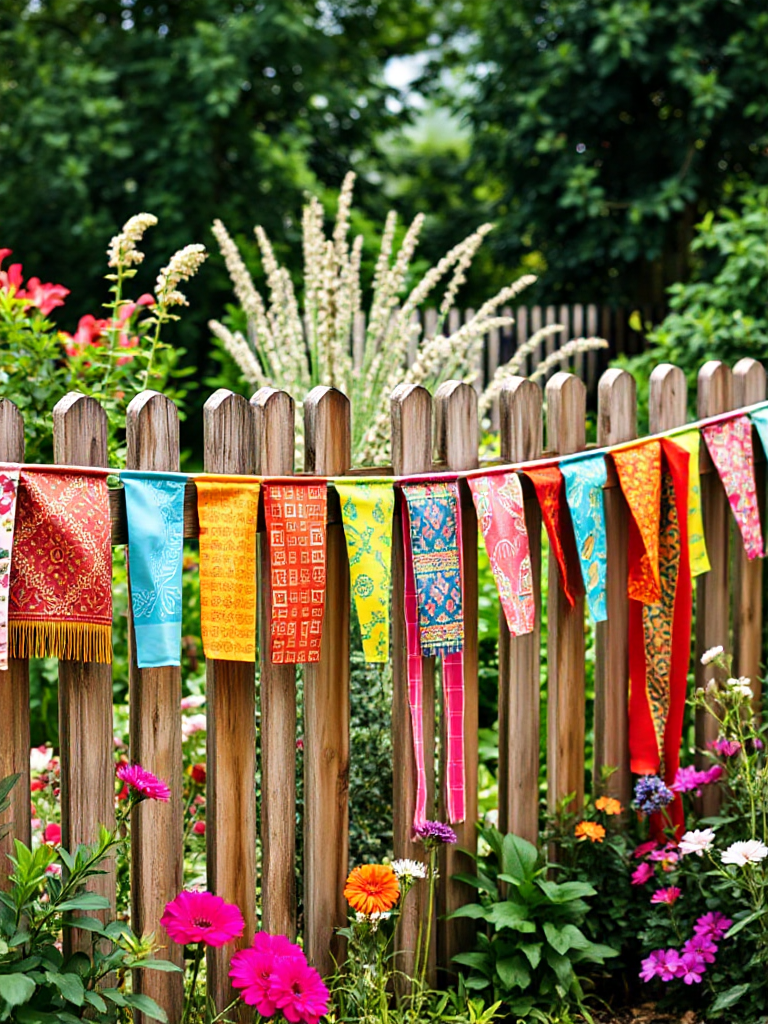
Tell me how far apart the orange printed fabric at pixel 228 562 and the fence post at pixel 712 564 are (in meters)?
1.55

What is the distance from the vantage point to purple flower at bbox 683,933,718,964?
2.52 metres

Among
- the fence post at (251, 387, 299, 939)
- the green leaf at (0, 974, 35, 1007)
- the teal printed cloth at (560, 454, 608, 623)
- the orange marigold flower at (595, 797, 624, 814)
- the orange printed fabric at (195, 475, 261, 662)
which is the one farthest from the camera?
the orange marigold flower at (595, 797, 624, 814)

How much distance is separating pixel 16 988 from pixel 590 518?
1.60 m

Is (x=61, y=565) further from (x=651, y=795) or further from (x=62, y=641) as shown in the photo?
(x=651, y=795)

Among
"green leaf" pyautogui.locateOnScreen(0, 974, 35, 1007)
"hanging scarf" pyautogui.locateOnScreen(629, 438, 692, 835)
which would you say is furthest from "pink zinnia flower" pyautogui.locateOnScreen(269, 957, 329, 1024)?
"hanging scarf" pyautogui.locateOnScreen(629, 438, 692, 835)

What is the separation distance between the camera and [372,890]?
2225 millimetres

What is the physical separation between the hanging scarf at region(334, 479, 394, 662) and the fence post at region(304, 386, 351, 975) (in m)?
0.07

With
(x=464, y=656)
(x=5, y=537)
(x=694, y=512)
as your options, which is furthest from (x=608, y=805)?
(x=5, y=537)

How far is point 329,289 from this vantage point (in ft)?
11.9

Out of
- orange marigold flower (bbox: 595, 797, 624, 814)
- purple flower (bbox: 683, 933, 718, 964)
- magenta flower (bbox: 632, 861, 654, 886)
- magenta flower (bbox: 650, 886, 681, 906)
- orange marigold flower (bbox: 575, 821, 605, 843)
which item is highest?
orange marigold flower (bbox: 595, 797, 624, 814)

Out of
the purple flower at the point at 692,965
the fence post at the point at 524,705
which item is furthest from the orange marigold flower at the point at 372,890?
the purple flower at the point at 692,965

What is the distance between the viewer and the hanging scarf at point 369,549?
228cm

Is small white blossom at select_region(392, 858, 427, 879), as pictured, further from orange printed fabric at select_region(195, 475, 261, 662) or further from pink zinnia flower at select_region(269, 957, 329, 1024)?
orange printed fabric at select_region(195, 475, 261, 662)

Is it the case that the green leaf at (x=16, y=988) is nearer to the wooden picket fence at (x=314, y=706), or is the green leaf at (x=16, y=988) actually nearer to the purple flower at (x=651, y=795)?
the wooden picket fence at (x=314, y=706)
